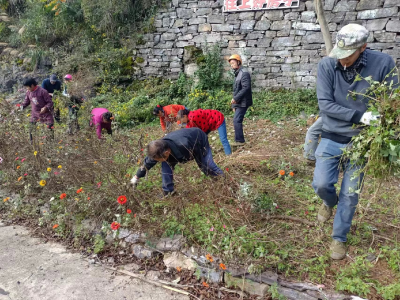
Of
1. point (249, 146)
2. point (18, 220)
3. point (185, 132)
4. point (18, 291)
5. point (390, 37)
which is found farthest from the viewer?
point (390, 37)

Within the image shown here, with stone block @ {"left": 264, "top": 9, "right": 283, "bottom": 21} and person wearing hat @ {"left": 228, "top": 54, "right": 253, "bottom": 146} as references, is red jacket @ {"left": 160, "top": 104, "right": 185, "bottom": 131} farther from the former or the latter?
stone block @ {"left": 264, "top": 9, "right": 283, "bottom": 21}

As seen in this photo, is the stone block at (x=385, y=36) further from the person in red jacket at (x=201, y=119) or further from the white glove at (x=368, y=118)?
the white glove at (x=368, y=118)

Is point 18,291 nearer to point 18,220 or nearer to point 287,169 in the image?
point 18,220

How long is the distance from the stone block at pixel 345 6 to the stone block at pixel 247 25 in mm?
Result: 2152

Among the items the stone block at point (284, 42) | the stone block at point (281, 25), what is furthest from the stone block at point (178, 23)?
the stone block at point (284, 42)

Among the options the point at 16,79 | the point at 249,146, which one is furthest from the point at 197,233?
the point at 16,79

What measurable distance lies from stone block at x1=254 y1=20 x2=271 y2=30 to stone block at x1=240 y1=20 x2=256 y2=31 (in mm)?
121

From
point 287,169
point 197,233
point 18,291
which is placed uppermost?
point 287,169

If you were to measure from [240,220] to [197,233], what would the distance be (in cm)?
45

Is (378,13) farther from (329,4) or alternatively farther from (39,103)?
(39,103)

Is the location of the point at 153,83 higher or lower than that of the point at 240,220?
higher

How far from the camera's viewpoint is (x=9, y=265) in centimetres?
308

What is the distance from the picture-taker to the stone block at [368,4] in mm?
7152

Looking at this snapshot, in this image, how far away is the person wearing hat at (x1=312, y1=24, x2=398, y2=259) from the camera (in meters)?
2.21
